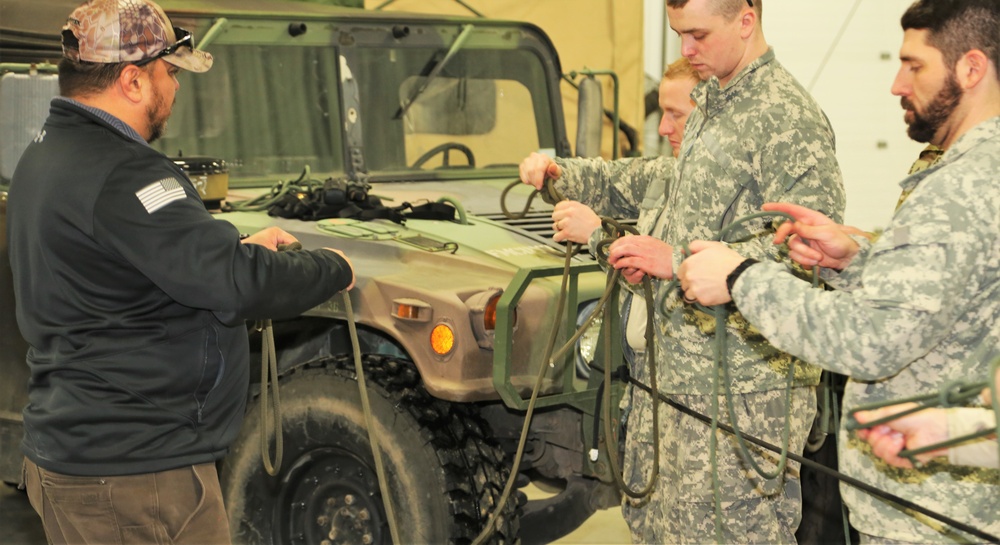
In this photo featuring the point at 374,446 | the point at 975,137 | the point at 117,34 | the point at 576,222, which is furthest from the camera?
the point at 374,446

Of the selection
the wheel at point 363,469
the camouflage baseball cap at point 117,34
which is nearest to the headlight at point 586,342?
the wheel at point 363,469

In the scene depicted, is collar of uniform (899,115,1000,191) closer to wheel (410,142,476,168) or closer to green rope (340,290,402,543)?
green rope (340,290,402,543)

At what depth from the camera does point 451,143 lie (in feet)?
16.6

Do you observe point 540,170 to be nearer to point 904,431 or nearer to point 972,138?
point 972,138

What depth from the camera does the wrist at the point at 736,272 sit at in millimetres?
2248

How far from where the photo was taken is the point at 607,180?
11.9ft

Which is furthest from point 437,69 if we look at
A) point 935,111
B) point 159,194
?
point 935,111

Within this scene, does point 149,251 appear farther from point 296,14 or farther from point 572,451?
point 296,14

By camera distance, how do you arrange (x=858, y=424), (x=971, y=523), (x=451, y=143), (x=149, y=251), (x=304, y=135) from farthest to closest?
(x=451, y=143) → (x=304, y=135) → (x=149, y=251) → (x=971, y=523) → (x=858, y=424)

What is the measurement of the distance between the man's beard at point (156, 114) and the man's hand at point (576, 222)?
107cm

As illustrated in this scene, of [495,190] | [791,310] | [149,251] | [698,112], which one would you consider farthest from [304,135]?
[791,310]

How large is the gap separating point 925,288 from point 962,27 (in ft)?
1.63

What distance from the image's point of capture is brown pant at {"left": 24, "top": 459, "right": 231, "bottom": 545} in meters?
2.52

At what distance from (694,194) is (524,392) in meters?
0.89
